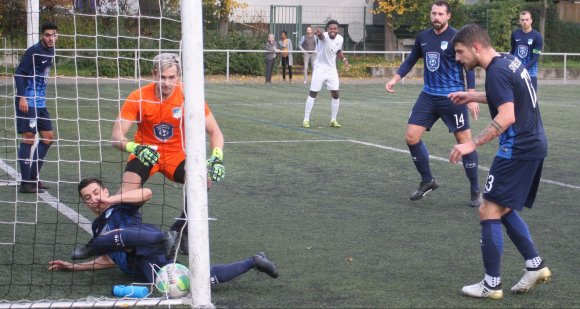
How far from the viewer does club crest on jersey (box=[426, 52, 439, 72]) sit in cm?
933

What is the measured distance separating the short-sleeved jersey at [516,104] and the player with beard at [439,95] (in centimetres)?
342

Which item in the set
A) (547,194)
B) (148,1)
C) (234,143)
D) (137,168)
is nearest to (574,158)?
(547,194)

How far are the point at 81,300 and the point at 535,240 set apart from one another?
369 centimetres

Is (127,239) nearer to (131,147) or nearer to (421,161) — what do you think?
(131,147)

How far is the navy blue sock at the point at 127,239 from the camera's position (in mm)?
5918

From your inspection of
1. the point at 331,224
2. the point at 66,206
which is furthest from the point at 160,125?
the point at 66,206

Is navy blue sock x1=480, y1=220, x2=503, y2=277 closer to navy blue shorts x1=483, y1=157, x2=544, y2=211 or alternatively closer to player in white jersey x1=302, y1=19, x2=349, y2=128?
navy blue shorts x1=483, y1=157, x2=544, y2=211

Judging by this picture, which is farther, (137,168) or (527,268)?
(137,168)

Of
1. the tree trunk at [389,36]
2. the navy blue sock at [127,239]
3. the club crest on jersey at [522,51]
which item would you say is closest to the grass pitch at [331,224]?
the navy blue sock at [127,239]

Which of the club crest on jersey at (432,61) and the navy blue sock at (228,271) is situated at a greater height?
the club crest on jersey at (432,61)

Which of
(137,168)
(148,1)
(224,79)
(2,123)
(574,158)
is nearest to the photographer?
(137,168)

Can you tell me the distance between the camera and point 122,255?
6.14 meters

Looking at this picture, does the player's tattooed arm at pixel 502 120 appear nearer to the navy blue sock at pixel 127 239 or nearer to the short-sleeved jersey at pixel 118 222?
the navy blue sock at pixel 127 239

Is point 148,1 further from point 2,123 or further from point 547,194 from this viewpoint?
point 2,123
